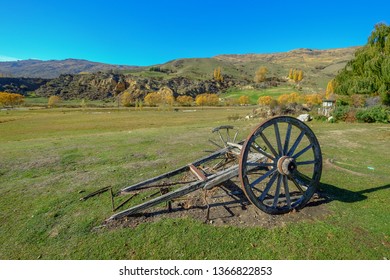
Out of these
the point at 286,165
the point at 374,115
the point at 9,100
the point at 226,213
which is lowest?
the point at 226,213

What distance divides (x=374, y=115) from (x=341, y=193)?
2081 centimetres

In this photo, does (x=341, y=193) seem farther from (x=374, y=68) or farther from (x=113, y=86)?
(x=113, y=86)

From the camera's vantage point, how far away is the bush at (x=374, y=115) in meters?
21.6

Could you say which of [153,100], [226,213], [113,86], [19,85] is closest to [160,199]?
[226,213]

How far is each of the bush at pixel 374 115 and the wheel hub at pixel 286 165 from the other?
22993 millimetres

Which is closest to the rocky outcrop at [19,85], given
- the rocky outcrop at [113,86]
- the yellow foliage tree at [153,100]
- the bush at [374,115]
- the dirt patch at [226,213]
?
the rocky outcrop at [113,86]

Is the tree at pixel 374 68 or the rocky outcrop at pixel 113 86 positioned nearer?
the tree at pixel 374 68

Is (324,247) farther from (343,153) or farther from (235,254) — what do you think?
(343,153)

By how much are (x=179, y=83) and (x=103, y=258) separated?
181m

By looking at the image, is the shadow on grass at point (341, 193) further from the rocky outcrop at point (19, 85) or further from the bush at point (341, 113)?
the rocky outcrop at point (19, 85)

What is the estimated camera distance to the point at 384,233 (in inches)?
182

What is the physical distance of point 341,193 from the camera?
6.61 meters
